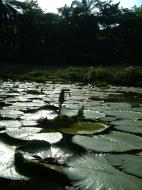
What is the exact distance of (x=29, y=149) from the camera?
131 cm

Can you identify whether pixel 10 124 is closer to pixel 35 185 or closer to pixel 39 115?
pixel 39 115

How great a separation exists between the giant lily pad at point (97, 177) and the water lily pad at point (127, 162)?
1.0 inches

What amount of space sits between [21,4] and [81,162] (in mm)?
23869

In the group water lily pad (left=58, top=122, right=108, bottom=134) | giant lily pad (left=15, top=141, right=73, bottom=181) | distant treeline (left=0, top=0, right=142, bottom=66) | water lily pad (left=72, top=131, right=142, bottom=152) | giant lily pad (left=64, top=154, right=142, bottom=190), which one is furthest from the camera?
distant treeline (left=0, top=0, right=142, bottom=66)

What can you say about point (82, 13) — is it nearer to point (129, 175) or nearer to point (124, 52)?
point (124, 52)

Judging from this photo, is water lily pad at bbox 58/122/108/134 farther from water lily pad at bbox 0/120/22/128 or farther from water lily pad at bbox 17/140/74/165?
water lily pad at bbox 17/140/74/165

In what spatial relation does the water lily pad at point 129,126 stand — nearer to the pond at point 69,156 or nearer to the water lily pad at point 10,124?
the pond at point 69,156

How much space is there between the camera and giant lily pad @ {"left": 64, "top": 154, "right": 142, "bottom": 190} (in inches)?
40.5

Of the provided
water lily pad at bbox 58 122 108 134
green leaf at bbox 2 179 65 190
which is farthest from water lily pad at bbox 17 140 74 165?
Answer: water lily pad at bbox 58 122 108 134

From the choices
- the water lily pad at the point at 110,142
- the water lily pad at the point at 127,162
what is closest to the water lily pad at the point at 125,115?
the water lily pad at the point at 110,142

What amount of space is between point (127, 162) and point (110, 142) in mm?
293

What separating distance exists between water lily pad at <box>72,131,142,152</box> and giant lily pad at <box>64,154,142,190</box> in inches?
8.1

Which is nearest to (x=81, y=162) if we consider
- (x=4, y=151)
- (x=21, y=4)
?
(x=4, y=151)

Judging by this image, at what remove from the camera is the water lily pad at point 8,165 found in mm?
1077
